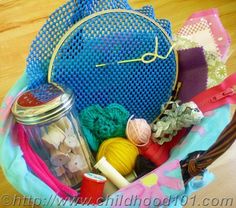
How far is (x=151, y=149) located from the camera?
544 mm

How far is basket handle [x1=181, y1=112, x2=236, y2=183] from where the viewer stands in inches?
16.6

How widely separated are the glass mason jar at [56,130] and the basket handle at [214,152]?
16 cm

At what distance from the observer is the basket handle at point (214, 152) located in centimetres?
42

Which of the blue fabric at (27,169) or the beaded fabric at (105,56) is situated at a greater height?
the beaded fabric at (105,56)

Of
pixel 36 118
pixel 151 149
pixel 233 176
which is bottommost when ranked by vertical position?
pixel 233 176

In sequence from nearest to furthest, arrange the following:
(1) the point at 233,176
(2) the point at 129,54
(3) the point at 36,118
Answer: (3) the point at 36,118
(2) the point at 129,54
(1) the point at 233,176

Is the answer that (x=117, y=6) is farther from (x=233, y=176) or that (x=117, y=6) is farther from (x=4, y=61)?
(x=4, y=61)

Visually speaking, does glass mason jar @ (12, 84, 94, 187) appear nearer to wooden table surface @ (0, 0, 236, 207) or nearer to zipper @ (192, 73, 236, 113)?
zipper @ (192, 73, 236, 113)

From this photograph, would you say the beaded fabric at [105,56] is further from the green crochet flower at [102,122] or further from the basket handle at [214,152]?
the basket handle at [214,152]

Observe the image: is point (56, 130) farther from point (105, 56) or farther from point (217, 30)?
point (217, 30)

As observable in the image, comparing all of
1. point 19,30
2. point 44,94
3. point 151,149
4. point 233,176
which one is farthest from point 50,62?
point 19,30

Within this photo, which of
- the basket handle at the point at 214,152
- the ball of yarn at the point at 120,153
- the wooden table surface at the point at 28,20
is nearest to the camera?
the basket handle at the point at 214,152

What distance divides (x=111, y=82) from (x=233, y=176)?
0.98ft

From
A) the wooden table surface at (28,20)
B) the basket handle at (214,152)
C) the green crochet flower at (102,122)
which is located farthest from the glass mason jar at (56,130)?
the wooden table surface at (28,20)
